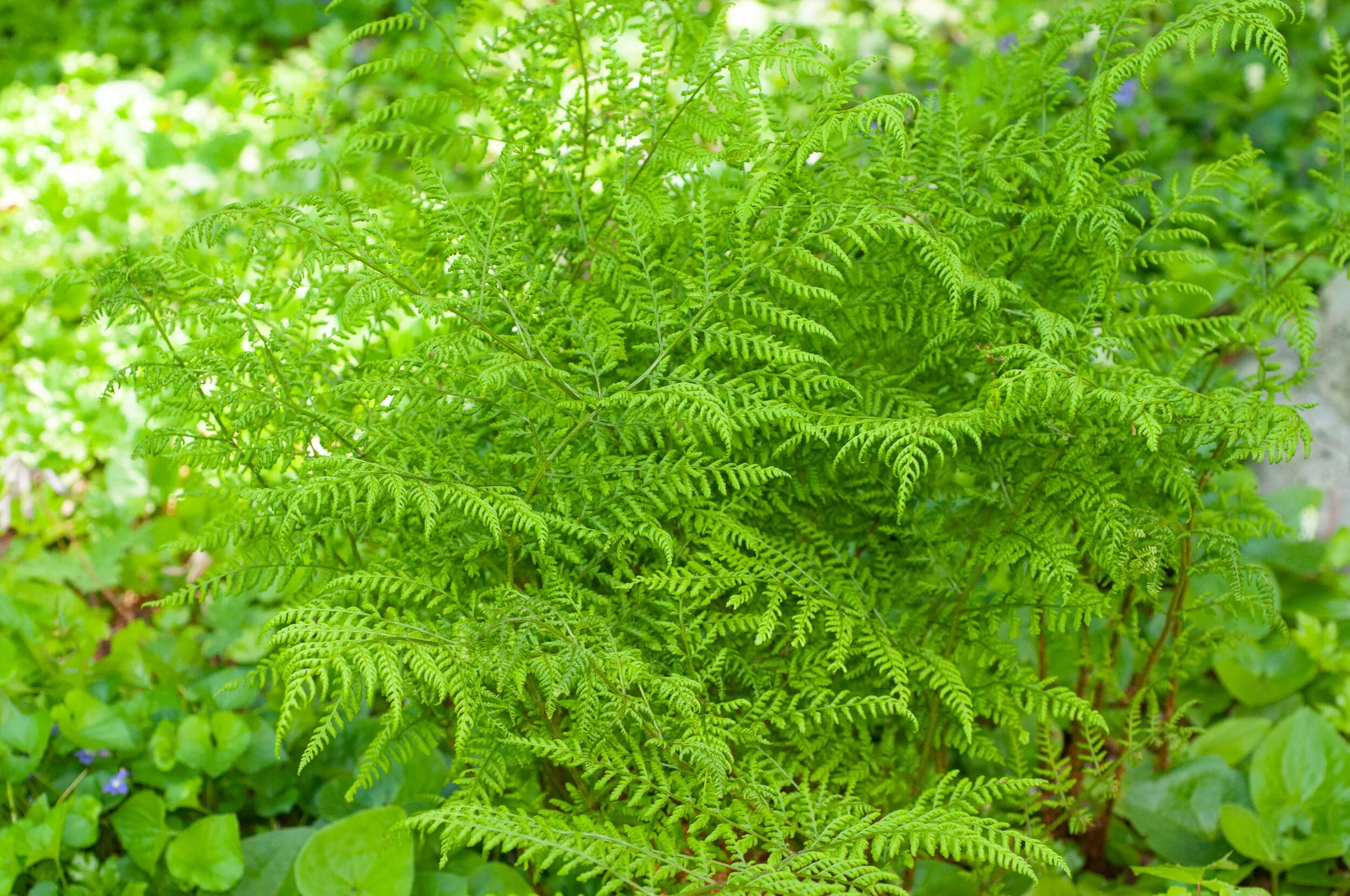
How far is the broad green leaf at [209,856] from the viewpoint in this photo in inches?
70.3

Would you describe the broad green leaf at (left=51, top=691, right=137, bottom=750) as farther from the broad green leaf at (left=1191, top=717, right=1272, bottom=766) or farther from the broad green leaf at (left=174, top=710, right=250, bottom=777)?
the broad green leaf at (left=1191, top=717, right=1272, bottom=766)

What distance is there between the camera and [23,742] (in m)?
2.02

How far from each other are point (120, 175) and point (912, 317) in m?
3.55

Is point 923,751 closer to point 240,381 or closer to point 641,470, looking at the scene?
point 641,470

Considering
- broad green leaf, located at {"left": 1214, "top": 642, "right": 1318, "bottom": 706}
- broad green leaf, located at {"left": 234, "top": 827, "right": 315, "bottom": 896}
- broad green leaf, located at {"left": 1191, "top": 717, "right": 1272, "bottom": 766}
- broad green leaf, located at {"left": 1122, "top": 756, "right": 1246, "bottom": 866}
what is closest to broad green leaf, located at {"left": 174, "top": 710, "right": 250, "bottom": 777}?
broad green leaf, located at {"left": 234, "top": 827, "right": 315, "bottom": 896}

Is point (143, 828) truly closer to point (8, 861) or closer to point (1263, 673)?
point (8, 861)

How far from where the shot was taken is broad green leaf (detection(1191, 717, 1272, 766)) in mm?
2170

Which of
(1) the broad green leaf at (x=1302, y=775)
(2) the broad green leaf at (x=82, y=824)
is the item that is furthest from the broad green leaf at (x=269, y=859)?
(1) the broad green leaf at (x=1302, y=775)

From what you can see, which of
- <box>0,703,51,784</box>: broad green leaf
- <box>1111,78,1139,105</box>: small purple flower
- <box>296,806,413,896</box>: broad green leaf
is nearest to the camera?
<box>296,806,413,896</box>: broad green leaf

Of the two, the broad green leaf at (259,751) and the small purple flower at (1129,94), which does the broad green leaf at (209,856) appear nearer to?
the broad green leaf at (259,751)

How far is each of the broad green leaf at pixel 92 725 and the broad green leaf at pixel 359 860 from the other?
0.60m

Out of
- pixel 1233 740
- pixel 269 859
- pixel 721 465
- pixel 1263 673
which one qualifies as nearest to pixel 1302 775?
pixel 1233 740

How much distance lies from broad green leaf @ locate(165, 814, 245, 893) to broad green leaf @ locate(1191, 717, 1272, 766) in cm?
180

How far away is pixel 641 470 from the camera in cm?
147
